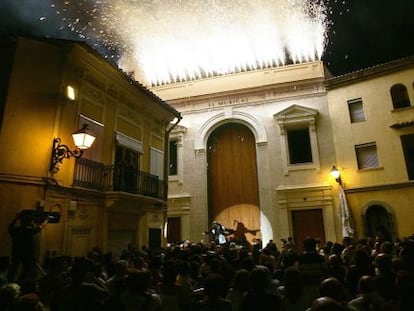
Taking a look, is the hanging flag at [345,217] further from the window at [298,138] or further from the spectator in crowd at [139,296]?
the spectator in crowd at [139,296]

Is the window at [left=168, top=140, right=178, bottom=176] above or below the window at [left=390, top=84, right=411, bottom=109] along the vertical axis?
below

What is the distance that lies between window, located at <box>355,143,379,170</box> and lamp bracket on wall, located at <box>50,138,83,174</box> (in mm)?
14371

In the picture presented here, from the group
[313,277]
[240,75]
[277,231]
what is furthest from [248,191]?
[313,277]

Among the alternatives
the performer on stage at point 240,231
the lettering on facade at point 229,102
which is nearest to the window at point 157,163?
the performer on stage at point 240,231

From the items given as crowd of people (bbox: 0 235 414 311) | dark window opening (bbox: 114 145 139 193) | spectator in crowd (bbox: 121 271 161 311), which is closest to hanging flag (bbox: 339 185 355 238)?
dark window opening (bbox: 114 145 139 193)

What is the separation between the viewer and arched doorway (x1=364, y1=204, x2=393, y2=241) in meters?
16.6

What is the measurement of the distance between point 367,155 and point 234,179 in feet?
25.5

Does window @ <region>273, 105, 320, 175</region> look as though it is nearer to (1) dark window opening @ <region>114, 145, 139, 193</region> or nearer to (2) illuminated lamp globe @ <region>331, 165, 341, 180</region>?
(2) illuminated lamp globe @ <region>331, 165, 341, 180</region>

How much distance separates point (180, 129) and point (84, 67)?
1062 cm

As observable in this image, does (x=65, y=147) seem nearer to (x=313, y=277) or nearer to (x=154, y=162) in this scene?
(x=154, y=162)

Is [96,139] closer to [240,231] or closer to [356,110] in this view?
[240,231]

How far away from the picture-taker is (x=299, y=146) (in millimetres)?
19984

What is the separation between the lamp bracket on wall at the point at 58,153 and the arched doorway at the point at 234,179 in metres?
12.2

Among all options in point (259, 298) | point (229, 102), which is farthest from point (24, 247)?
point (229, 102)
